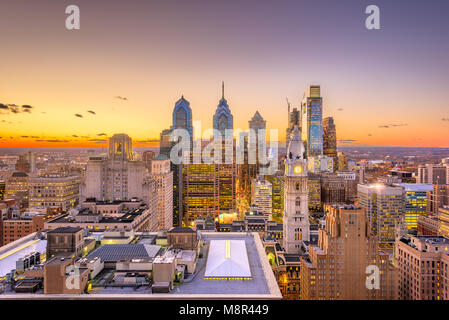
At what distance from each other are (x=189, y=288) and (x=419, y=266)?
1304cm

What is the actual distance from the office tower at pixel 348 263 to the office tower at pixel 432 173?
89.2ft

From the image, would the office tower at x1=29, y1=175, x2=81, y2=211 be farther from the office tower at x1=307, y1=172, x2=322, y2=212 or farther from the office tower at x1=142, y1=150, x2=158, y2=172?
the office tower at x1=307, y1=172, x2=322, y2=212

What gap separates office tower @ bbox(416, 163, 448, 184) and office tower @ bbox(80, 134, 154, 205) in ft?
111

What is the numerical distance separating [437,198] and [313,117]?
38.5 metres

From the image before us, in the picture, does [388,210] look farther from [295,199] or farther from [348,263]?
[348,263]

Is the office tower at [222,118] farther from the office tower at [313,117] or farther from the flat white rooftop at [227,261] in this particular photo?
the flat white rooftop at [227,261]

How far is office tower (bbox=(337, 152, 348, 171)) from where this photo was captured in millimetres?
67781

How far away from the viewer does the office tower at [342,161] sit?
6778 centimetres

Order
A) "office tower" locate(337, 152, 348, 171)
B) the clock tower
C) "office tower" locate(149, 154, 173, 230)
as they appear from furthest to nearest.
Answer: "office tower" locate(337, 152, 348, 171)
"office tower" locate(149, 154, 173, 230)
the clock tower

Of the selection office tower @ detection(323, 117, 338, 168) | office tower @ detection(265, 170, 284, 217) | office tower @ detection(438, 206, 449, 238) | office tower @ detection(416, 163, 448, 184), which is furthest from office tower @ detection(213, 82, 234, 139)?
office tower @ detection(438, 206, 449, 238)

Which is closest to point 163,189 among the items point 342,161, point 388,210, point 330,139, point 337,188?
point 388,210

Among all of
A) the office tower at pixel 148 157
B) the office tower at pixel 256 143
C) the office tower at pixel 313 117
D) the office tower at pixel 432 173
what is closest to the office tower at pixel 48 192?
the office tower at pixel 148 157

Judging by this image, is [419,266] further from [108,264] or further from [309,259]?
[108,264]
